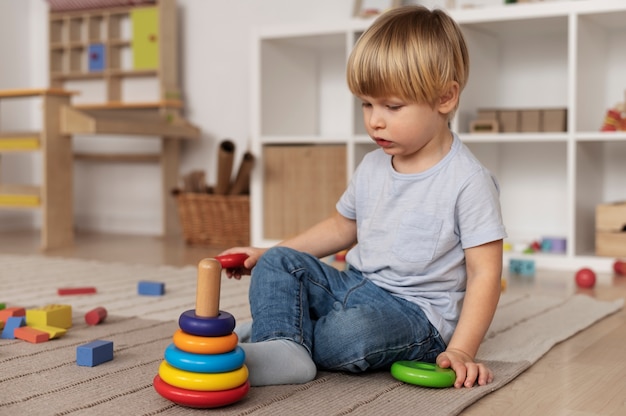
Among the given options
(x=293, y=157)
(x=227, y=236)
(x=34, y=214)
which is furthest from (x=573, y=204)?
(x=34, y=214)

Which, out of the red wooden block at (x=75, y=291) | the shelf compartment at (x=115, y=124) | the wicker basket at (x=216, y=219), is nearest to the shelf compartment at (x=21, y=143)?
the shelf compartment at (x=115, y=124)

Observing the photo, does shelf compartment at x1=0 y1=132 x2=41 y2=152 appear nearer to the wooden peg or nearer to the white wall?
the white wall

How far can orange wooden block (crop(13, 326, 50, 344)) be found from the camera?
1.29 meters

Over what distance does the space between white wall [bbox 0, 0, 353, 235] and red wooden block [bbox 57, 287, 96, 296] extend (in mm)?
1515

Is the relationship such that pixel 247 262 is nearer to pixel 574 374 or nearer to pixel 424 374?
pixel 424 374

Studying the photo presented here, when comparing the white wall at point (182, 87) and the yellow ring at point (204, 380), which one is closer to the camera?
the yellow ring at point (204, 380)

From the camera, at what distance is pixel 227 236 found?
9.43ft

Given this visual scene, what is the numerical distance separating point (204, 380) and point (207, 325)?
0.06 meters

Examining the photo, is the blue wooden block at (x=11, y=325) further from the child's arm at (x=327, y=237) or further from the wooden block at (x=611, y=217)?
the wooden block at (x=611, y=217)

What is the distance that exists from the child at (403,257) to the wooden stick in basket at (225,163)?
1558 millimetres

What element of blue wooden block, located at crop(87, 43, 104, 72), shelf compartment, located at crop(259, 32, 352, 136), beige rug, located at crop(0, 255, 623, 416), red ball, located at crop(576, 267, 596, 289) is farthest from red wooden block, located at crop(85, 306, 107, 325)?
blue wooden block, located at crop(87, 43, 104, 72)

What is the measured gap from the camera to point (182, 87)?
339 cm

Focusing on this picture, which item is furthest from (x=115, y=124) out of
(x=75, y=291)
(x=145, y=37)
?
(x=75, y=291)

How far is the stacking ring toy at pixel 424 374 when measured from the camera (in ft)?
3.41
